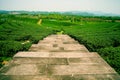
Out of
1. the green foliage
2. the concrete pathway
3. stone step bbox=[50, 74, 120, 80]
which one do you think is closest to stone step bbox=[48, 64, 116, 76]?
the concrete pathway

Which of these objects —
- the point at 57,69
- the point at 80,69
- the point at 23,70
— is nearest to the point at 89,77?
the point at 80,69

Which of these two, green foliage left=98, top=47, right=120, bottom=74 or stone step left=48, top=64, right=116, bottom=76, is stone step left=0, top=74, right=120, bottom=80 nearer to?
stone step left=48, top=64, right=116, bottom=76

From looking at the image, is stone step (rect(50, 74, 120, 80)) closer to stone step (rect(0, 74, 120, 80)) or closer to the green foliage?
stone step (rect(0, 74, 120, 80))

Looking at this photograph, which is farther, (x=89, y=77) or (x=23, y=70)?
(x=23, y=70)

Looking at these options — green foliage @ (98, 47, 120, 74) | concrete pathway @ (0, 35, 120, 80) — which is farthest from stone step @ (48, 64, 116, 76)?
green foliage @ (98, 47, 120, 74)

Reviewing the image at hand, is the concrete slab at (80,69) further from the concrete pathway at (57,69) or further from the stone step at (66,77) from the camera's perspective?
the stone step at (66,77)

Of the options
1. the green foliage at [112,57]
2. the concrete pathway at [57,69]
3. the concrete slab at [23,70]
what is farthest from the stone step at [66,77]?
the green foliage at [112,57]

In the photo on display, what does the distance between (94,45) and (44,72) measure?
807 centimetres

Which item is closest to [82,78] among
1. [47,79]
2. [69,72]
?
[69,72]

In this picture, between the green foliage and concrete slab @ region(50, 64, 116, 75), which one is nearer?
concrete slab @ region(50, 64, 116, 75)

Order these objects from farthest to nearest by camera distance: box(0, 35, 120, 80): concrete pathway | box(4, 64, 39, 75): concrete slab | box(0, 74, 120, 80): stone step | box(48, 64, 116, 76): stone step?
box(48, 64, 116, 76): stone step
box(4, 64, 39, 75): concrete slab
box(0, 35, 120, 80): concrete pathway
box(0, 74, 120, 80): stone step

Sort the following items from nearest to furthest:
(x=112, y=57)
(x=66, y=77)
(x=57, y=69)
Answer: (x=66, y=77) < (x=57, y=69) < (x=112, y=57)

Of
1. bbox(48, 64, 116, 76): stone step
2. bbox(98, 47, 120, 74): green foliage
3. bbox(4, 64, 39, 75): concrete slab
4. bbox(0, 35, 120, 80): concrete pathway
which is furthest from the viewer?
bbox(98, 47, 120, 74): green foliage

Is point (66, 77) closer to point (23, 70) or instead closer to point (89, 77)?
point (89, 77)
